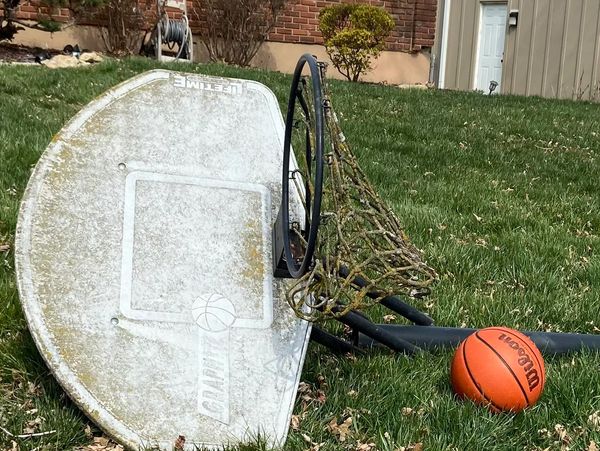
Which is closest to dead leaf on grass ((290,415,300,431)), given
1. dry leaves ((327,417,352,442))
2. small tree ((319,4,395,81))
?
dry leaves ((327,417,352,442))

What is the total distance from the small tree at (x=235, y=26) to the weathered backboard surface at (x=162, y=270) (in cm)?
1038

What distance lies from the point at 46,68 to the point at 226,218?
702cm

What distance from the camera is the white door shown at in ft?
58.3

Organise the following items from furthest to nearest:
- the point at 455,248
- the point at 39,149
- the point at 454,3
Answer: the point at 454,3, the point at 39,149, the point at 455,248

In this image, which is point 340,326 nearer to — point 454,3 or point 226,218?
point 226,218

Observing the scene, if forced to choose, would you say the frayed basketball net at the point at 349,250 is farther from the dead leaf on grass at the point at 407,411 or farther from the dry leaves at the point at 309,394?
the dead leaf on grass at the point at 407,411

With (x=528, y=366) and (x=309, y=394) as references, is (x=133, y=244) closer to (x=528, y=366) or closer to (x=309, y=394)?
(x=309, y=394)

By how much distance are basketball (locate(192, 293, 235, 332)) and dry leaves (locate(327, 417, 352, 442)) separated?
1.83 feet

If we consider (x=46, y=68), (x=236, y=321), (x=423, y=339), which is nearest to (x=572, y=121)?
(x=46, y=68)

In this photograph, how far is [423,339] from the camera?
3092 mm

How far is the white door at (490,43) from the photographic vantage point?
58.3 ft

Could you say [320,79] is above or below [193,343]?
above

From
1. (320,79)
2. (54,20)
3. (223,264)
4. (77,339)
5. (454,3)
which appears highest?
(454,3)

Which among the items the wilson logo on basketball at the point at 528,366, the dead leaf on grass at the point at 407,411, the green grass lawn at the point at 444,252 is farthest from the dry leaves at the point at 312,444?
the wilson logo on basketball at the point at 528,366
